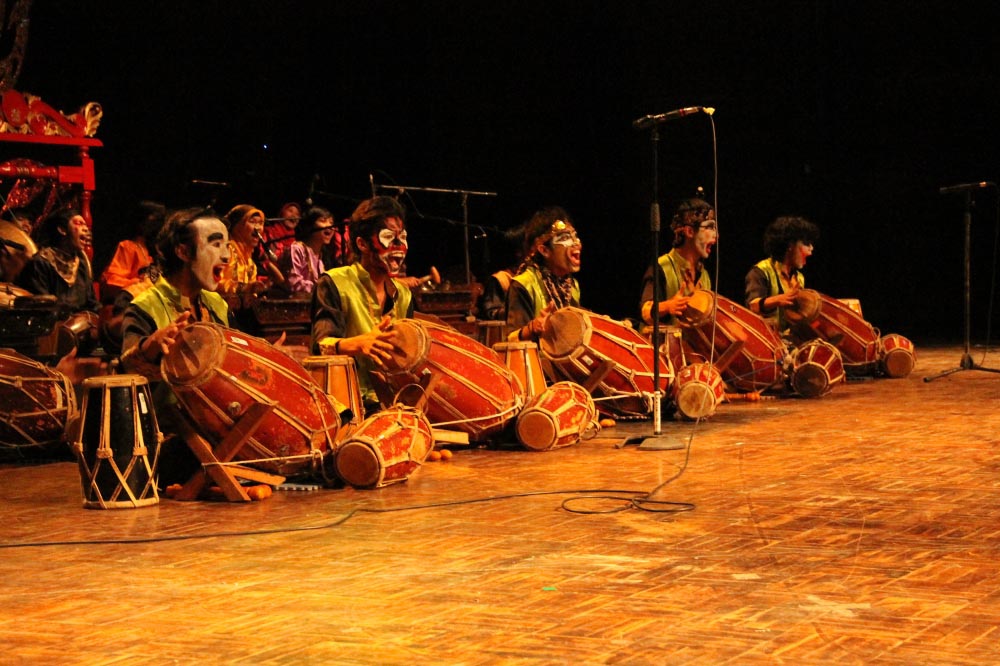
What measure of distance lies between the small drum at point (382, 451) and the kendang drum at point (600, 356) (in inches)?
69.6

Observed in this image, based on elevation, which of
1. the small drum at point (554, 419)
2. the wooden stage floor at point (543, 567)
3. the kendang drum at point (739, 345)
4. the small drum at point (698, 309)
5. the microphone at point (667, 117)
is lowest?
the wooden stage floor at point (543, 567)

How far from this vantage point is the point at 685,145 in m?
11.5

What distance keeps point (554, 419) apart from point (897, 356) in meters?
4.10

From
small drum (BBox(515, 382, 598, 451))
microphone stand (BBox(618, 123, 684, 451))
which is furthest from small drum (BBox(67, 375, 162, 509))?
microphone stand (BBox(618, 123, 684, 451))

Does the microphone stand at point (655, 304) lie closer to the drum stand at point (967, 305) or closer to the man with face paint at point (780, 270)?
the man with face paint at point (780, 270)

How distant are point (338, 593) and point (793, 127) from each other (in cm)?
984

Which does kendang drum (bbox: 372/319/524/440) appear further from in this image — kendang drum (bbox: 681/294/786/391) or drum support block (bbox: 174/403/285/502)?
kendang drum (bbox: 681/294/786/391)

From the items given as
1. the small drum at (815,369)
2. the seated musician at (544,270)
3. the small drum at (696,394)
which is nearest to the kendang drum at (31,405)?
the seated musician at (544,270)

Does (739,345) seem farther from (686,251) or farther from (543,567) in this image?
(543,567)

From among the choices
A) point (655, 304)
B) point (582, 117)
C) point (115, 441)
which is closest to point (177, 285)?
point (115, 441)

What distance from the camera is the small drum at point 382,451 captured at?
4.62 m

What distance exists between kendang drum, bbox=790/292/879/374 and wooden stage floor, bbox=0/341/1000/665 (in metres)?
3.30

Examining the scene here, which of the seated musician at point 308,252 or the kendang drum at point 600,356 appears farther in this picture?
the seated musician at point 308,252

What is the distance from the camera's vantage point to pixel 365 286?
5734 millimetres
